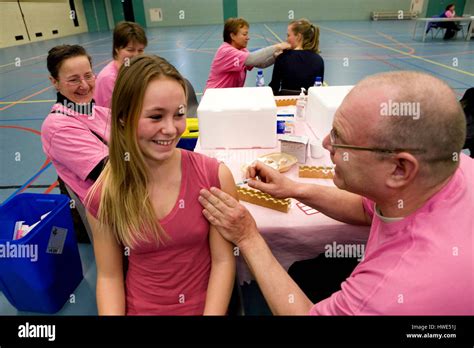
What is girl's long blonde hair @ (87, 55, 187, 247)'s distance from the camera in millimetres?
1187

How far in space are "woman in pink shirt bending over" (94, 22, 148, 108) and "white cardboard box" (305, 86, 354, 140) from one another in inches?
69.8

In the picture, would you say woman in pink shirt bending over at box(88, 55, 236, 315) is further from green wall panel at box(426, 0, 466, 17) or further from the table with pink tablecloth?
green wall panel at box(426, 0, 466, 17)

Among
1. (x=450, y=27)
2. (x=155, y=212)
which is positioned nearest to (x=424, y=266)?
(x=155, y=212)

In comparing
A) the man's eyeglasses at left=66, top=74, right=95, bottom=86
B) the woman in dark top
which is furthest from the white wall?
the man's eyeglasses at left=66, top=74, right=95, bottom=86

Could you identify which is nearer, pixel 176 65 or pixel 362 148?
pixel 362 148

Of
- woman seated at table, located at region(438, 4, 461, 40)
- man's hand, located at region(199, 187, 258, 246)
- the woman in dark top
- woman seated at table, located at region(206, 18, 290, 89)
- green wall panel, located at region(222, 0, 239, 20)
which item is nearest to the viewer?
man's hand, located at region(199, 187, 258, 246)

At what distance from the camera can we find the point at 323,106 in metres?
2.16

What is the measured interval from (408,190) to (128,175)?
1.07 meters

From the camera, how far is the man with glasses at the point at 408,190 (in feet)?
2.60

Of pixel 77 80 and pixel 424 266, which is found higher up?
pixel 77 80

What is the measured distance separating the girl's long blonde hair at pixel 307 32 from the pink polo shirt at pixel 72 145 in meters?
2.84

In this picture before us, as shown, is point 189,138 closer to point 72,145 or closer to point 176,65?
point 72,145
